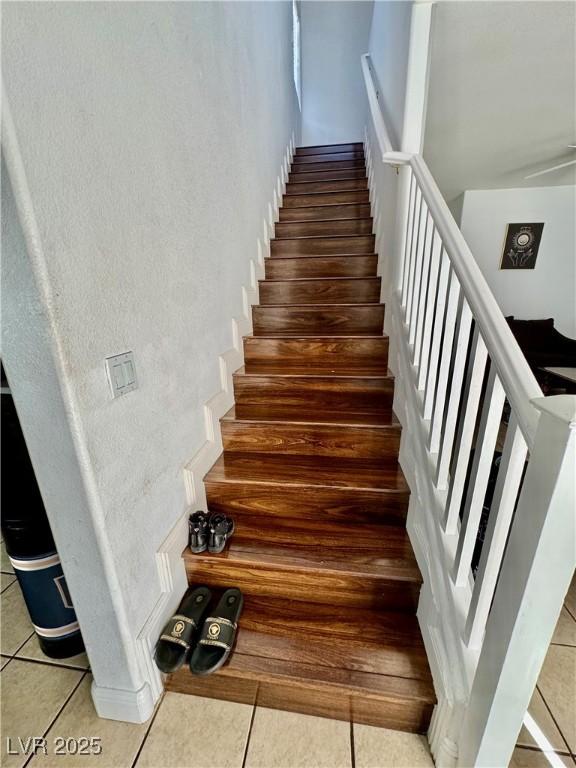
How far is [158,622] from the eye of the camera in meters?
1.11

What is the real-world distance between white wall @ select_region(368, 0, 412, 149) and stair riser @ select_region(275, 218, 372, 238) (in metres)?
0.72

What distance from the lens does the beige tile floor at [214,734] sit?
95cm

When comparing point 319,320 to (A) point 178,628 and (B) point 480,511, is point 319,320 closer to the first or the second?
(B) point 480,511

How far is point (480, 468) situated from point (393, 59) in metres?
2.38

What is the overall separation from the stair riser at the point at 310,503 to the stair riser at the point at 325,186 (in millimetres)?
2889

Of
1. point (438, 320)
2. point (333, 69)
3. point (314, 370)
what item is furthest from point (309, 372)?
point (333, 69)

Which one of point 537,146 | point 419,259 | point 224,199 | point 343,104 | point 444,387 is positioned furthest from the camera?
point 343,104

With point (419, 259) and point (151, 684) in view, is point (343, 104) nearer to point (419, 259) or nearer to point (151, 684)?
point (419, 259)

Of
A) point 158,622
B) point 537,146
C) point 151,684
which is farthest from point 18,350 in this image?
point 537,146

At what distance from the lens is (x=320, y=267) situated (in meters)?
2.42

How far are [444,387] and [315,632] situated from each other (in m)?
0.95

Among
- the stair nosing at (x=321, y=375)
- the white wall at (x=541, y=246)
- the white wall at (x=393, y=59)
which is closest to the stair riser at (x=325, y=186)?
the white wall at (x=393, y=59)

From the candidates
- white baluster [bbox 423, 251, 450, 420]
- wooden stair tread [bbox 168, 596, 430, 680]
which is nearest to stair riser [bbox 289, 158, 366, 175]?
white baluster [bbox 423, 251, 450, 420]

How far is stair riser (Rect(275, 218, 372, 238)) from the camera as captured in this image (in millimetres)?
2729
